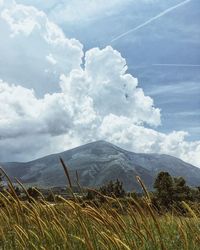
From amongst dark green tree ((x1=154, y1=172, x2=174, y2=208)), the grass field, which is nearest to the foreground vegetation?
the grass field

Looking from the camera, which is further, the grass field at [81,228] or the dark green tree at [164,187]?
the dark green tree at [164,187]

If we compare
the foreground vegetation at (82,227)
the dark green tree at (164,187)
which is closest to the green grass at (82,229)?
the foreground vegetation at (82,227)

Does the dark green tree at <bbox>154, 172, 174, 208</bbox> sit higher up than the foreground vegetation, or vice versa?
the dark green tree at <bbox>154, 172, 174, 208</bbox>

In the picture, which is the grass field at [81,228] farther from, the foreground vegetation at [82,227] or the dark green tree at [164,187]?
the dark green tree at [164,187]

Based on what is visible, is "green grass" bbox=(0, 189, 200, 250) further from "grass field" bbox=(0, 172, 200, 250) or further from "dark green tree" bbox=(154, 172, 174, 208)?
"dark green tree" bbox=(154, 172, 174, 208)

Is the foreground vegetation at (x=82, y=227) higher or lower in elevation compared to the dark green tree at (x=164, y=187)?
lower

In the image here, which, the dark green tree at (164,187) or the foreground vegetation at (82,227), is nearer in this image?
the foreground vegetation at (82,227)

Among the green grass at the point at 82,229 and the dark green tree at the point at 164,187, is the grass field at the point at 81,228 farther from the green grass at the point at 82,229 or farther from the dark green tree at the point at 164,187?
the dark green tree at the point at 164,187

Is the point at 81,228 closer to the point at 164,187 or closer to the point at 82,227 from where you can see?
the point at 82,227

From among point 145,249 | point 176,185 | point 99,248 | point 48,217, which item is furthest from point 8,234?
point 176,185

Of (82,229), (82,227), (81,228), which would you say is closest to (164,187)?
(81,228)

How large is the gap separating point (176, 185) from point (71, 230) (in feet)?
208

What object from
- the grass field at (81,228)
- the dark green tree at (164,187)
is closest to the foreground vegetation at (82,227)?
the grass field at (81,228)

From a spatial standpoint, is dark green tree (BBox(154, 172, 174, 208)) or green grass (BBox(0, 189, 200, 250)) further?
dark green tree (BBox(154, 172, 174, 208))
